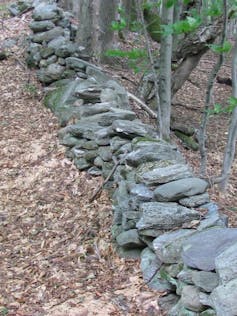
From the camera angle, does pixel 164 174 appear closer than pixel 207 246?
No

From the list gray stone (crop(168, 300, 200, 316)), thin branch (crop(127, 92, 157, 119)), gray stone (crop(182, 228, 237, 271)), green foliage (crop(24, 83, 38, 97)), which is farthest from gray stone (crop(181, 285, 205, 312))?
green foliage (crop(24, 83, 38, 97))

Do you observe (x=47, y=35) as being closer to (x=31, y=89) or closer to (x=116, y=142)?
(x=31, y=89)

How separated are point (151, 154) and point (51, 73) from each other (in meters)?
3.85

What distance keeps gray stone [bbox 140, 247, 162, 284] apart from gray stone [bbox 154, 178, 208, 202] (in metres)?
0.46

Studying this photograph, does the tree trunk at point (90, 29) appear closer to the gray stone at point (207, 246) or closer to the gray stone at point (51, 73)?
the gray stone at point (51, 73)

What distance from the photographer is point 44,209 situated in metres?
5.20

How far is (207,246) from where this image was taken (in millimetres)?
3176

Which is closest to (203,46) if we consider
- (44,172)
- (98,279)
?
(44,172)

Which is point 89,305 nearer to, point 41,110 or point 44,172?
point 44,172

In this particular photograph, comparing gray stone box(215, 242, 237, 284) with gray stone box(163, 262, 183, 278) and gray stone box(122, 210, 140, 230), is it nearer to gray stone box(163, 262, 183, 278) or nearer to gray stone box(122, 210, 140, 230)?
gray stone box(163, 262, 183, 278)

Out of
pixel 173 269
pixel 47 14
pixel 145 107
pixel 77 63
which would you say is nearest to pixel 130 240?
pixel 173 269

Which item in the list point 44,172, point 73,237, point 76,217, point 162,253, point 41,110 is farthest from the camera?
point 41,110

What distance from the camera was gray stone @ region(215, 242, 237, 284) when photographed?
2.73m

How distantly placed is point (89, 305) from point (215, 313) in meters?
1.09
